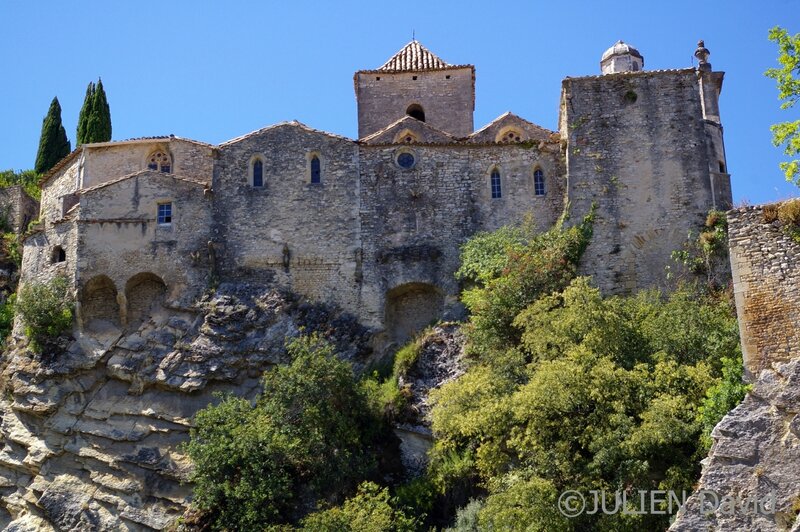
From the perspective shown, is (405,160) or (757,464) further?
(405,160)

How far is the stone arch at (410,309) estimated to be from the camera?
33.8 meters

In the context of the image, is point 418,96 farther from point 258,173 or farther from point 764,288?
point 764,288

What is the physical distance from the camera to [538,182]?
34.8 meters

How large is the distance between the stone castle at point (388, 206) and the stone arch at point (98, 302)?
0.04 metres

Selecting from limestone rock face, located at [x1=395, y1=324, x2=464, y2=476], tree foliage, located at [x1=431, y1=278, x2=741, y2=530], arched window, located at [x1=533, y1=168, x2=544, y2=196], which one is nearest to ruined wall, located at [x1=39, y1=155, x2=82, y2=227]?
limestone rock face, located at [x1=395, y1=324, x2=464, y2=476]

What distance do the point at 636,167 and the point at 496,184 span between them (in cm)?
422

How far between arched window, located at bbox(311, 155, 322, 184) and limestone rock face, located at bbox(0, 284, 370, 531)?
380 centimetres

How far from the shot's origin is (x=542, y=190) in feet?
114

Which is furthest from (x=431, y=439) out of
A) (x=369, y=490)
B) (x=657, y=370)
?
(x=657, y=370)

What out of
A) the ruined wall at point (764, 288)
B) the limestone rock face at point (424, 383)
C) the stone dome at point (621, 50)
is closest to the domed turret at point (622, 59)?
the stone dome at point (621, 50)

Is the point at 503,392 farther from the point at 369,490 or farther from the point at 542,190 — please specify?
the point at 542,190

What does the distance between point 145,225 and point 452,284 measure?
9459 mm

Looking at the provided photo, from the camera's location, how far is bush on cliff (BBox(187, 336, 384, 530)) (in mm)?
28484

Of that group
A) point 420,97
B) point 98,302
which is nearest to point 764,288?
point 98,302
